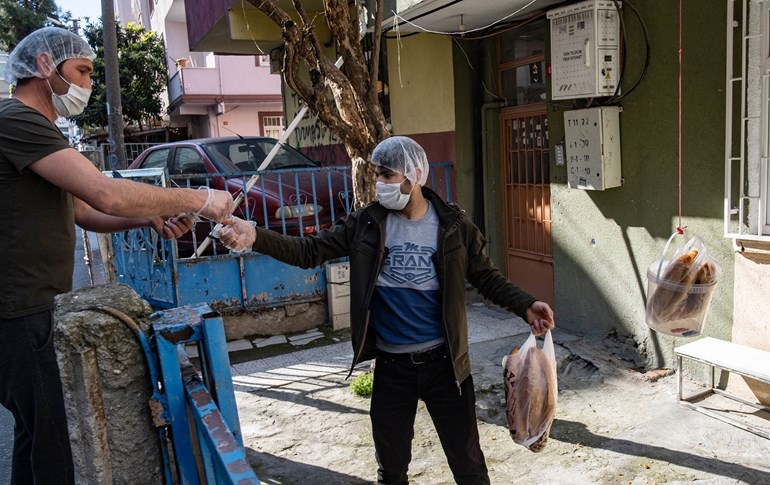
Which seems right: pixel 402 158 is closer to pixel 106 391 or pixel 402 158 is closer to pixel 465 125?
pixel 106 391

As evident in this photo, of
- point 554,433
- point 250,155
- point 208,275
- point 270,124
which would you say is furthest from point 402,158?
point 270,124

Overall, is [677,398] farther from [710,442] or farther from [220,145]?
[220,145]

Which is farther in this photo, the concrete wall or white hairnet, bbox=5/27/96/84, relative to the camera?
the concrete wall

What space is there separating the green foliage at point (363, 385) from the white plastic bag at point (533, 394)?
214cm

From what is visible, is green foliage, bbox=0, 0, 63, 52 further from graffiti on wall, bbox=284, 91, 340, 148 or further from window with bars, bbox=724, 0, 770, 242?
window with bars, bbox=724, 0, 770, 242

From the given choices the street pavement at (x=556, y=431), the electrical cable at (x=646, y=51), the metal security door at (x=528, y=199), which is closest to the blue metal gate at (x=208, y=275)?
the street pavement at (x=556, y=431)

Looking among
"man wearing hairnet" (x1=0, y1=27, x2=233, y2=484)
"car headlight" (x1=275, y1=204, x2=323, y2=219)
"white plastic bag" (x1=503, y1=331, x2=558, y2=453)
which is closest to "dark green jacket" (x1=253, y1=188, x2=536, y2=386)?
"white plastic bag" (x1=503, y1=331, x2=558, y2=453)

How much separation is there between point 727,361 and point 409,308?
2550mm

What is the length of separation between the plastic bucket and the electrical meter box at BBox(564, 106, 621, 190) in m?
1.90

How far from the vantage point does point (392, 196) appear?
2.99 m

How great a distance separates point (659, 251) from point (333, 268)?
3.22m

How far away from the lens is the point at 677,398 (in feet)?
15.4

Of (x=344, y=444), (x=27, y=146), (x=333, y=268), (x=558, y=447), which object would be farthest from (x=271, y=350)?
(x=27, y=146)

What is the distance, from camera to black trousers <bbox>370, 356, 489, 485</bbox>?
294 centimetres
